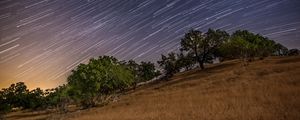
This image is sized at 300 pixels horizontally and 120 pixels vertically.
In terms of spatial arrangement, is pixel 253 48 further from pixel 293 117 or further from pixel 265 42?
pixel 293 117

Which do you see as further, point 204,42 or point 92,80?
point 204,42

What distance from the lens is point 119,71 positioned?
67250 mm

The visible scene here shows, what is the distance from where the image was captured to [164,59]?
10362 cm

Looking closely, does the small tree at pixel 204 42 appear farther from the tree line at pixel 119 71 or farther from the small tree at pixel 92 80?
the small tree at pixel 92 80

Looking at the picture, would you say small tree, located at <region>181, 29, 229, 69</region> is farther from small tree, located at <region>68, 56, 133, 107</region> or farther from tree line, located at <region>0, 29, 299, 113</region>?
small tree, located at <region>68, 56, 133, 107</region>

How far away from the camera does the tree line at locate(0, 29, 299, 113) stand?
57.7 meters

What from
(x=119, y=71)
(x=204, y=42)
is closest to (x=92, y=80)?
(x=119, y=71)

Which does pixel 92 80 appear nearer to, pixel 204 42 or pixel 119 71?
pixel 119 71

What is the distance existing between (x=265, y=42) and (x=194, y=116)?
86.8 metres

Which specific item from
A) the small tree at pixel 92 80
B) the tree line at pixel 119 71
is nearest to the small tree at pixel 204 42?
the tree line at pixel 119 71

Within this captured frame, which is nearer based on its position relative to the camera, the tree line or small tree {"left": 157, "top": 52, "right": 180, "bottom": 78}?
the tree line

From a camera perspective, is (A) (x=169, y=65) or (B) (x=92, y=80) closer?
(B) (x=92, y=80)

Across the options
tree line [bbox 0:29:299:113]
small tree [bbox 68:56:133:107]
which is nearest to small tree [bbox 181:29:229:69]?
tree line [bbox 0:29:299:113]

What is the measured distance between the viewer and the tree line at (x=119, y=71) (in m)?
57.7
